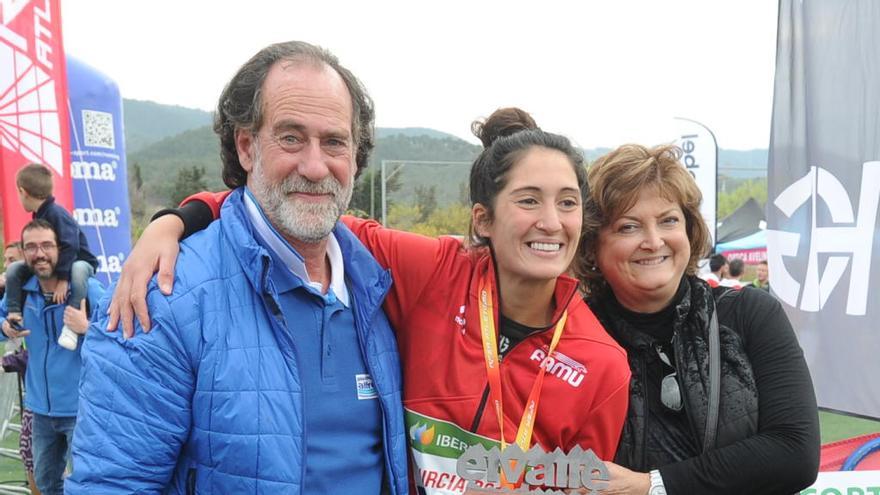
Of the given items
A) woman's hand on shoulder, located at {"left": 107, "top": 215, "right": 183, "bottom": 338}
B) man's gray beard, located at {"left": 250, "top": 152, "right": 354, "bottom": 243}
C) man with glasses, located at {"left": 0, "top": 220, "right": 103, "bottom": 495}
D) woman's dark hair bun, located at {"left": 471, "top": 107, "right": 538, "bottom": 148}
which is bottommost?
man with glasses, located at {"left": 0, "top": 220, "right": 103, "bottom": 495}

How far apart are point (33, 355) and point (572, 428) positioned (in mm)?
4300

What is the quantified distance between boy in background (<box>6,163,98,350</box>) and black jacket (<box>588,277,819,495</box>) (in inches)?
155

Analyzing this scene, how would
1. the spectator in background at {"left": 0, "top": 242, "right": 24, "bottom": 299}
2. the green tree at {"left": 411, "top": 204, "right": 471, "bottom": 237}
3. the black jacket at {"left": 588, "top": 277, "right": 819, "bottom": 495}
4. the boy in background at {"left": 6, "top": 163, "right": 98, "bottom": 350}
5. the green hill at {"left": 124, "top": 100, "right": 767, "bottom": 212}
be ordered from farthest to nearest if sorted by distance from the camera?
the green hill at {"left": 124, "top": 100, "right": 767, "bottom": 212}, the green tree at {"left": 411, "top": 204, "right": 471, "bottom": 237}, the spectator in background at {"left": 0, "top": 242, "right": 24, "bottom": 299}, the boy in background at {"left": 6, "top": 163, "right": 98, "bottom": 350}, the black jacket at {"left": 588, "top": 277, "right": 819, "bottom": 495}

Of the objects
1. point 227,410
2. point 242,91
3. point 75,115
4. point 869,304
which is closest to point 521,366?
point 227,410

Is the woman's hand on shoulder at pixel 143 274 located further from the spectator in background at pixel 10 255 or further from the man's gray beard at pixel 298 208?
the spectator in background at pixel 10 255

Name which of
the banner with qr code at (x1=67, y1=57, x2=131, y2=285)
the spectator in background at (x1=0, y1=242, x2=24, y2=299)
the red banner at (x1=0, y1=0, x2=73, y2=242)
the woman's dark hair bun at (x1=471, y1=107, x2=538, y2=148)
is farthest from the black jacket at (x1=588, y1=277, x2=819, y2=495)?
the banner with qr code at (x1=67, y1=57, x2=131, y2=285)

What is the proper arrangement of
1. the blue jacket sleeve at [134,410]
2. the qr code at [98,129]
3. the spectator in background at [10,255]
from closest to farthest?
the blue jacket sleeve at [134,410] < the spectator in background at [10,255] < the qr code at [98,129]

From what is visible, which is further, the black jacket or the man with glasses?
the man with glasses

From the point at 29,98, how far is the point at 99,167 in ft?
5.44

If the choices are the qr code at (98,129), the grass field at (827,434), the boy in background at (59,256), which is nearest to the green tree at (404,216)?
the grass field at (827,434)

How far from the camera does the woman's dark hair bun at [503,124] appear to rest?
2379 mm

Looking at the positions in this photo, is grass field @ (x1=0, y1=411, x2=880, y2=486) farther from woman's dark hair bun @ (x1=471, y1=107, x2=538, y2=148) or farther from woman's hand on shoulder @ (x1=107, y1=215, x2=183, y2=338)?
woman's dark hair bun @ (x1=471, y1=107, x2=538, y2=148)

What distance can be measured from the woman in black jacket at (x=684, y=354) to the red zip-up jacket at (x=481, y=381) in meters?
0.15

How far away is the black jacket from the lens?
199 cm
